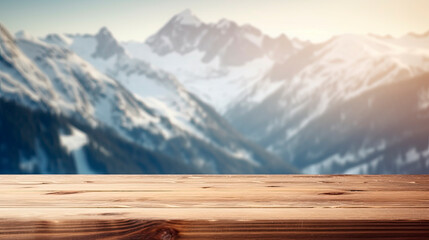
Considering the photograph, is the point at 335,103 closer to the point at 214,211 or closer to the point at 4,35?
the point at 4,35

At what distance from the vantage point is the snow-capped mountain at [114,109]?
99.8 meters

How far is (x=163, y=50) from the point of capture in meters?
191

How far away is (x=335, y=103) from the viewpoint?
138875mm

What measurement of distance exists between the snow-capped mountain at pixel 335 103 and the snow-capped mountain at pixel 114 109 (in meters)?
11.6

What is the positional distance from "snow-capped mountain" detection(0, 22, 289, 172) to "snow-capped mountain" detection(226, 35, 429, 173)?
11636 millimetres

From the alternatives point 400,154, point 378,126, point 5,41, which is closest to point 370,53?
point 378,126

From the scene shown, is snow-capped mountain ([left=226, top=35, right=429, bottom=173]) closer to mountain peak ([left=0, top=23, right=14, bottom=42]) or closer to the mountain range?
the mountain range

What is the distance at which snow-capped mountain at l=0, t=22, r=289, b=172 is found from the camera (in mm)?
99812

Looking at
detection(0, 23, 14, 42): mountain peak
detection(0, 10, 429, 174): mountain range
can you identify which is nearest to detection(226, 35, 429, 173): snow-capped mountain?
detection(0, 10, 429, 174): mountain range

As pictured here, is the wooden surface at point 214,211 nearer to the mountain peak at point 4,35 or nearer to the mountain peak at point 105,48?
Result: the mountain peak at point 4,35

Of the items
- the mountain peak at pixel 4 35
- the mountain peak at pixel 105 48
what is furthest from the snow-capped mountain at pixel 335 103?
the mountain peak at pixel 4 35

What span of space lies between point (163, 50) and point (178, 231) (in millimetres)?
192713

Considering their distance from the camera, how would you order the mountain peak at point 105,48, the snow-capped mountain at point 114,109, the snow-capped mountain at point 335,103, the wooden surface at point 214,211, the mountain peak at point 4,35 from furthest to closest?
the mountain peak at point 105,48 < the snow-capped mountain at point 335,103 < the mountain peak at point 4,35 < the snow-capped mountain at point 114,109 < the wooden surface at point 214,211

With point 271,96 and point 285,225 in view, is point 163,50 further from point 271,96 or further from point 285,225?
point 285,225
